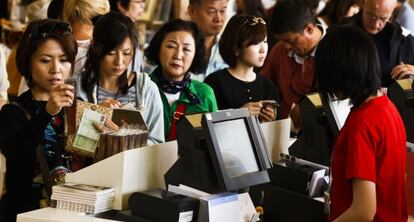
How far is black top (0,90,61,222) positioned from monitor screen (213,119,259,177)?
2.04 ft

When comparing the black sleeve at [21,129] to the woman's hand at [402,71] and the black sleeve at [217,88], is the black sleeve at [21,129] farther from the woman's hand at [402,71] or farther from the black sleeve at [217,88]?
the woman's hand at [402,71]

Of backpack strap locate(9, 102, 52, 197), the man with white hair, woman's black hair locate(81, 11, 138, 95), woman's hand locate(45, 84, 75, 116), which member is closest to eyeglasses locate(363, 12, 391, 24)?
the man with white hair

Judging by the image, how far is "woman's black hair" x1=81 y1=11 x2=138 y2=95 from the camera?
3.12 metres

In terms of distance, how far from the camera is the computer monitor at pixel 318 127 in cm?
295

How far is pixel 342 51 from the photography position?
2.33 metres

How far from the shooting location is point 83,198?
2434mm

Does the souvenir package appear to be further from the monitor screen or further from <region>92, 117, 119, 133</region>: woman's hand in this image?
the monitor screen

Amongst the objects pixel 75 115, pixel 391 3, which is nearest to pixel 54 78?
pixel 75 115

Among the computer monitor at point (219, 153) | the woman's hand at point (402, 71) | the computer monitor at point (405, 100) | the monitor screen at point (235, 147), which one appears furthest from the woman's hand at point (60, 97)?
the woman's hand at point (402, 71)

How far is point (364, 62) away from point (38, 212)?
1.08 metres

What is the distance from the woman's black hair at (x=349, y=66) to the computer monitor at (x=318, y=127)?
1.88ft

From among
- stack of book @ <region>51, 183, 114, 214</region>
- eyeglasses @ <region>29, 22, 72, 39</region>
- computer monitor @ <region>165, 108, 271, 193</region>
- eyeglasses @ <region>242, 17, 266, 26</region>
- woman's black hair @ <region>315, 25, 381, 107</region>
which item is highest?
eyeglasses @ <region>242, 17, 266, 26</region>

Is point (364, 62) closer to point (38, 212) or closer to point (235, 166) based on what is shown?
point (235, 166)

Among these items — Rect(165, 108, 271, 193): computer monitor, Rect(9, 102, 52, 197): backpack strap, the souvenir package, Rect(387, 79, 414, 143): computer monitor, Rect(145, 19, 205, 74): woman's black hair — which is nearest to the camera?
Rect(165, 108, 271, 193): computer monitor
